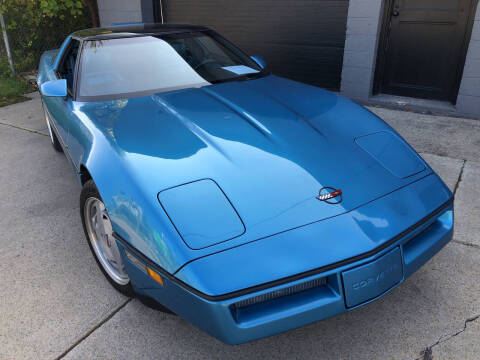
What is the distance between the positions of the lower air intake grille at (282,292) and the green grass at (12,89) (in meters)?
6.34

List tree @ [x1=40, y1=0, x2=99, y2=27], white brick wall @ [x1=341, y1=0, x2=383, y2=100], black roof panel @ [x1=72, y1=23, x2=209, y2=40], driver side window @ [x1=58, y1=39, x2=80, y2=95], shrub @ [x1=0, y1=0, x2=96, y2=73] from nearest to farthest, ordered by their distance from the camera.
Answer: black roof panel @ [x1=72, y1=23, x2=209, y2=40], driver side window @ [x1=58, y1=39, x2=80, y2=95], white brick wall @ [x1=341, y1=0, x2=383, y2=100], tree @ [x1=40, y1=0, x2=99, y2=27], shrub @ [x1=0, y1=0, x2=96, y2=73]

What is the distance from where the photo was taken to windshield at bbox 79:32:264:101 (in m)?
2.83

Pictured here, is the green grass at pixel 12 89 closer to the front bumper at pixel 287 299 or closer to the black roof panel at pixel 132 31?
the black roof panel at pixel 132 31

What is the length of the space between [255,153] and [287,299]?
0.77 meters

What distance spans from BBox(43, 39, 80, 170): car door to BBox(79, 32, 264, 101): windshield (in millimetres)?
145

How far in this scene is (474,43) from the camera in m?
4.73

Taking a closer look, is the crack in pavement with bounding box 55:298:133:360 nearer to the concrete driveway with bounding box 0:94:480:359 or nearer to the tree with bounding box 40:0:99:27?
the concrete driveway with bounding box 0:94:480:359

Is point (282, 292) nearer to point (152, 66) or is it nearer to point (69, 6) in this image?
point (152, 66)

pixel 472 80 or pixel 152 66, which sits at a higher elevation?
pixel 152 66

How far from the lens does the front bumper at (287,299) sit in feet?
5.08

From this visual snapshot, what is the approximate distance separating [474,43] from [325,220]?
4216 millimetres

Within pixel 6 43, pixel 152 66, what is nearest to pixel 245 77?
pixel 152 66

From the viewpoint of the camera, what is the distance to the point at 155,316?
7.01ft

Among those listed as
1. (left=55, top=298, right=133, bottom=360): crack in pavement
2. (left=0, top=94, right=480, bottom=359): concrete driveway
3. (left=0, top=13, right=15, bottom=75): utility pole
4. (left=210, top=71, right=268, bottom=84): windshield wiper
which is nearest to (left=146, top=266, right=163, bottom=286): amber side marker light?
(left=0, top=94, right=480, bottom=359): concrete driveway
